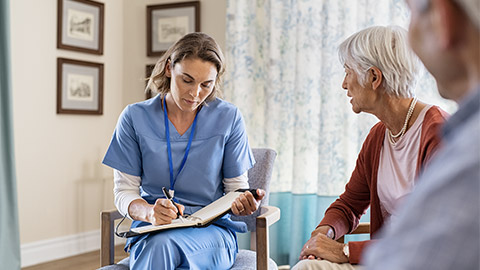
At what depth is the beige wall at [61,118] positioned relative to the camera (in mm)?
3400

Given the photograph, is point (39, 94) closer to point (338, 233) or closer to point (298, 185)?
point (298, 185)

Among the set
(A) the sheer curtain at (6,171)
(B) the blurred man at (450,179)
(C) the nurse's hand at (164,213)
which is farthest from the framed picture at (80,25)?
(B) the blurred man at (450,179)

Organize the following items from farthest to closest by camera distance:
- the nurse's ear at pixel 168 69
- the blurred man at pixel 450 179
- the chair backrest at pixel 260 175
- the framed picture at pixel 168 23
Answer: the framed picture at pixel 168 23 → the chair backrest at pixel 260 175 → the nurse's ear at pixel 168 69 → the blurred man at pixel 450 179

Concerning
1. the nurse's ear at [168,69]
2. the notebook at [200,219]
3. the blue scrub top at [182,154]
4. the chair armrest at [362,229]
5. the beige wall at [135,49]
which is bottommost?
the chair armrest at [362,229]

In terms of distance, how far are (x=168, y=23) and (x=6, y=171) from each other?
1568 millimetres

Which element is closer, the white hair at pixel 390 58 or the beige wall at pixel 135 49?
the white hair at pixel 390 58

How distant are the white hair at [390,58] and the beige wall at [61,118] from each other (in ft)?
7.27

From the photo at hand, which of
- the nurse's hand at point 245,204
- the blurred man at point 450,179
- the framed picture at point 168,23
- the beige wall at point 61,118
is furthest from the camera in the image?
the framed picture at point 168,23

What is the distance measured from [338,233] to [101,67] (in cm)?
267

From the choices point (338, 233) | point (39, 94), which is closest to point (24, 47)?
point (39, 94)

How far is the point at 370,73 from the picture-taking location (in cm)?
160

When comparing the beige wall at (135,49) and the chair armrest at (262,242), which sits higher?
the beige wall at (135,49)

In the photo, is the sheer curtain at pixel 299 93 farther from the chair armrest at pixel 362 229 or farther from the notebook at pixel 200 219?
the notebook at pixel 200 219

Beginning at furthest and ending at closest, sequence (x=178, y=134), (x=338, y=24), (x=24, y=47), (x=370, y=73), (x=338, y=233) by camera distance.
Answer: (x=24, y=47)
(x=338, y=24)
(x=178, y=134)
(x=338, y=233)
(x=370, y=73)
